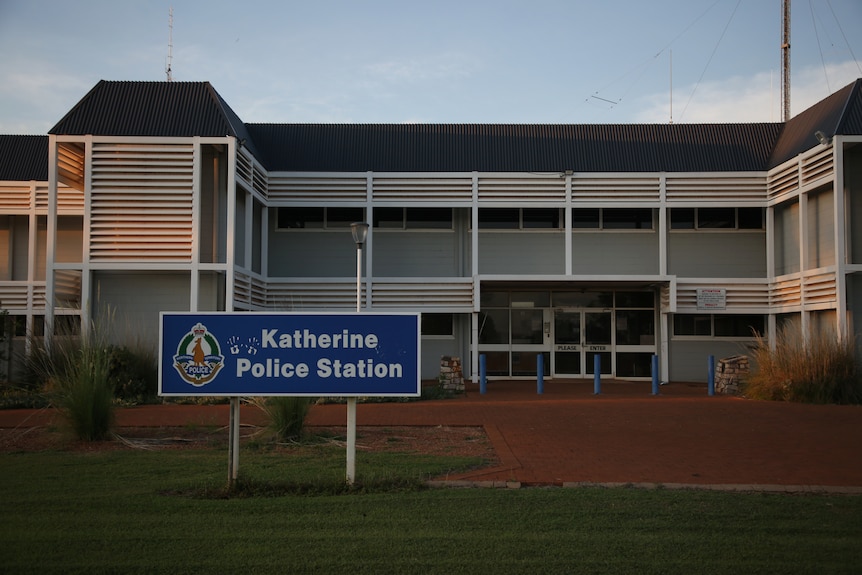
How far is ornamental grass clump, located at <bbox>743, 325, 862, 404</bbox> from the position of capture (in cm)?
1645

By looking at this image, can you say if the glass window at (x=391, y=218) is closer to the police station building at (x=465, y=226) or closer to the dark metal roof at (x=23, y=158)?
the police station building at (x=465, y=226)

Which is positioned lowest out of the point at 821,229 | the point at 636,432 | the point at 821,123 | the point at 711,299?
the point at 636,432

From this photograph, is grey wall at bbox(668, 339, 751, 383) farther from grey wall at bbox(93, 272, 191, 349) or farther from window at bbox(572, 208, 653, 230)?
grey wall at bbox(93, 272, 191, 349)

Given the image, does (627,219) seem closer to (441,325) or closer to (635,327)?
(635,327)

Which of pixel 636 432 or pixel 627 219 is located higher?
pixel 627 219

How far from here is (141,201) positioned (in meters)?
18.7

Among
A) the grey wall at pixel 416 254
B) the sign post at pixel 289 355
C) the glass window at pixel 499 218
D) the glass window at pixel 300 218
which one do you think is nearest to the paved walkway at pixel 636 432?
the sign post at pixel 289 355

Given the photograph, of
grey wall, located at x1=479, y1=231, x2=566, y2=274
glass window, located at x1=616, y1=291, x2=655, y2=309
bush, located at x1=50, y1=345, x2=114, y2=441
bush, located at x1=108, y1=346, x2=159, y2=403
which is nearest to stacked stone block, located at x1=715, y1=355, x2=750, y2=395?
glass window, located at x1=616, y1=291, x2=655, y2=309

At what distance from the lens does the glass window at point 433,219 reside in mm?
24406

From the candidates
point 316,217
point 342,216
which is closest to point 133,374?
point 316,217

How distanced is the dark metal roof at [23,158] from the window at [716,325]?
18257mm

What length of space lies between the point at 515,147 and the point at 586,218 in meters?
2.94

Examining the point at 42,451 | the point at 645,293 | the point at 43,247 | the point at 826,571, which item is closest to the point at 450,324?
the point at 645,293

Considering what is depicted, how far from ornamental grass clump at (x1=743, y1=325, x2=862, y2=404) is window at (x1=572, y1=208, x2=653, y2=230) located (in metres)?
7.31
